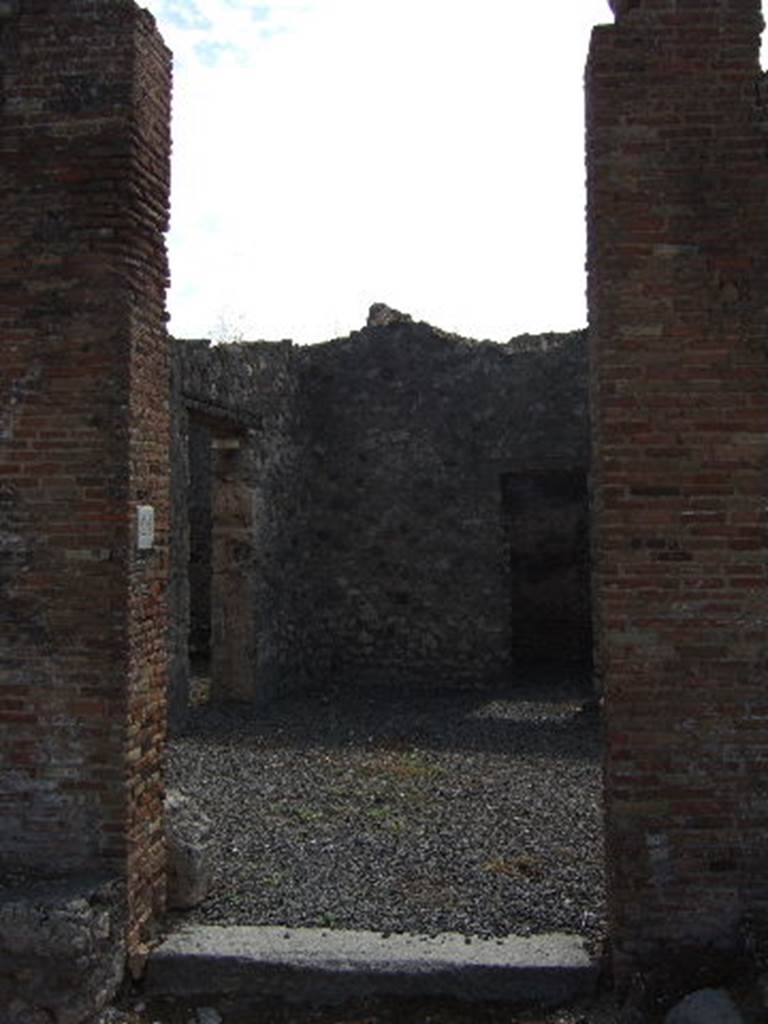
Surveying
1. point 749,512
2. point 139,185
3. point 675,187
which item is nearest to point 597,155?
point 675,187

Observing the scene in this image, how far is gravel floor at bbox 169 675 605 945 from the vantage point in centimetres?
572

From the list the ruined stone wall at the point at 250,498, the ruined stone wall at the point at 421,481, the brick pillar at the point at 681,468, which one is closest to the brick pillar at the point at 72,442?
the brick pillar at the point at 681,468

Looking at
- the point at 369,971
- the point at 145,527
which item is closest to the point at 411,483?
the point at 145,527

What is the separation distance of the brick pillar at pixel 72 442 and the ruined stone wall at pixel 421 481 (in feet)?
29.8

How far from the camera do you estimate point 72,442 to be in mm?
5000

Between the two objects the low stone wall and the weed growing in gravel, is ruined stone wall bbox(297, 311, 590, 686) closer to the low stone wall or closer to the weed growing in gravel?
the weed growing in gravel

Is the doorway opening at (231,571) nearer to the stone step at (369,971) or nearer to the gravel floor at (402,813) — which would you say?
the gravel floor at (402,813)

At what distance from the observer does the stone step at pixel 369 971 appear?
15.8 ft

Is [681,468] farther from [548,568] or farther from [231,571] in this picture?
[548,568]

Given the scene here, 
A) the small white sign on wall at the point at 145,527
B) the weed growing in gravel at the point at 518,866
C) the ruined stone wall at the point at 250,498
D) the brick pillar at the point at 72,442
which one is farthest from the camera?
the ruined stone wall at the point at 250,498

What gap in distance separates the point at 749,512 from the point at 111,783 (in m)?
2.96

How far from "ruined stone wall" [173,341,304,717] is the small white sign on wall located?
17.8 ft

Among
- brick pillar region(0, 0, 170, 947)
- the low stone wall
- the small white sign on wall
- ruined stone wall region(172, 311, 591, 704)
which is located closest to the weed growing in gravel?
brick pillar region(0, 0, 170, 947)

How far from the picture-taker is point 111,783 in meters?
4.93
